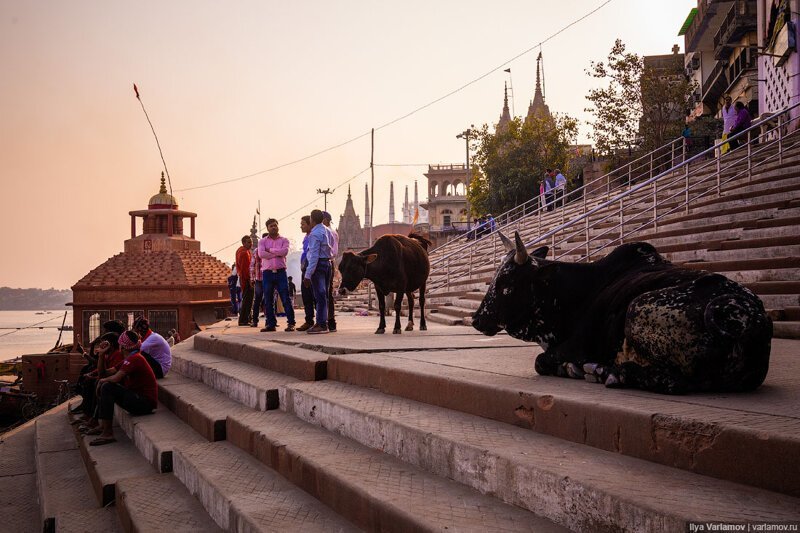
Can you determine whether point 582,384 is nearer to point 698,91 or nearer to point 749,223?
point 749,223

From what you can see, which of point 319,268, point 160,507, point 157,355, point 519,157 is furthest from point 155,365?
point 519,157

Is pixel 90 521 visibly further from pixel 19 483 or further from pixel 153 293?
pixel 153 293

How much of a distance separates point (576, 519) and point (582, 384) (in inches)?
53.4

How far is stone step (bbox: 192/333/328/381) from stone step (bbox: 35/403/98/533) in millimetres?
2095

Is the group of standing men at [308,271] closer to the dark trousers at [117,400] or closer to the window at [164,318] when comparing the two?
the dark trousers at [117,400]

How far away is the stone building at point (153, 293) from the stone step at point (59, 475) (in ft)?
90.3

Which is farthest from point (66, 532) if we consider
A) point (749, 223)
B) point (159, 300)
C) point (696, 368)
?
point (159, 300)

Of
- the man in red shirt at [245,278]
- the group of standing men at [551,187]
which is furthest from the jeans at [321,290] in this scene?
the group of standing men at [551,187]

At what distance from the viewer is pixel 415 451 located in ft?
11.7

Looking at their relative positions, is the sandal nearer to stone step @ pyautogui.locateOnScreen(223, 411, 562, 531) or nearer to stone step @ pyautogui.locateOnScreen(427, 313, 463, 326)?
stone step @ pyautogui.locateOnScreen(223, 411, 562, 531)

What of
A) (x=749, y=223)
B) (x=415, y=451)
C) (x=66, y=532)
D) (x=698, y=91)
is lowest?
(x=66, y=532)

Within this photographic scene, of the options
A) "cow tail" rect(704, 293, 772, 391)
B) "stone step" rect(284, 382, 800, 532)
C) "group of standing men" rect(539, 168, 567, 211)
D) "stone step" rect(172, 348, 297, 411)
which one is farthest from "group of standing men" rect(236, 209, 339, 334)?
"group of standing men" rect(539, 168, 567, 211)

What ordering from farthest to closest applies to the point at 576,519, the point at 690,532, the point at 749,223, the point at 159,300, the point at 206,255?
the point at 206,255, the point at 159,300, the point at 749,223, the point at 576,519, the point at 690,532

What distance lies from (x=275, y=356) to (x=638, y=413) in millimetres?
4552
